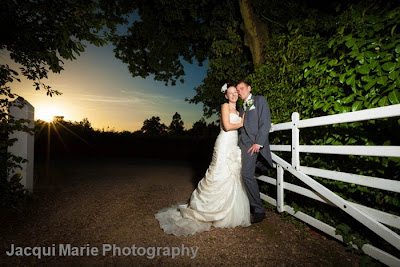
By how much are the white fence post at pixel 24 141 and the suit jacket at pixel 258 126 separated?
4543 millimetres

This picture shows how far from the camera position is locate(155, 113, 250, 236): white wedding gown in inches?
137

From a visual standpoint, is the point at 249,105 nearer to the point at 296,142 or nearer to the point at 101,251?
the point at 296,142

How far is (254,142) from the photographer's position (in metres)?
3.60

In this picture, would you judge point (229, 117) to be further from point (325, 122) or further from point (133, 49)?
point (133, 49)

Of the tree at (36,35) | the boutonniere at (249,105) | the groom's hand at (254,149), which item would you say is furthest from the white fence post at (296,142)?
the tree at (36,35)

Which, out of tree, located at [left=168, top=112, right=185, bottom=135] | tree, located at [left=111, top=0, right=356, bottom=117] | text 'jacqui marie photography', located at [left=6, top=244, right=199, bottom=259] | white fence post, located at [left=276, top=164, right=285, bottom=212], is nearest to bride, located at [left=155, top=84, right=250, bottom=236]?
text 'jacqui marie photography', located at [left=6, top=244, right=199, bottom=259]

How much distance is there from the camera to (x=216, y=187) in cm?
365

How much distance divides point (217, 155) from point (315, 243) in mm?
2000

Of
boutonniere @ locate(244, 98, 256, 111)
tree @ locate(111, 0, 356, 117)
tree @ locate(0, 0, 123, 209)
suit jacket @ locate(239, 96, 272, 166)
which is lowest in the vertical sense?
suit jacket @ locate(239, 96, 272, 166)

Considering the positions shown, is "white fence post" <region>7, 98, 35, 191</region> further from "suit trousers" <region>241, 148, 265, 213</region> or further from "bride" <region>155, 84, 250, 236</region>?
"suit trousers" <region>241, 148, 265, 213</region>

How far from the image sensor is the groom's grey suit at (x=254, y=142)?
3.50 meters

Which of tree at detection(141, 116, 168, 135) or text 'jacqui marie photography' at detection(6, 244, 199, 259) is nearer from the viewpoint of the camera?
text 'jacqui marie photography' at detection(6, 244, 199, 259)

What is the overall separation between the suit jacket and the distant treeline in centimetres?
1015

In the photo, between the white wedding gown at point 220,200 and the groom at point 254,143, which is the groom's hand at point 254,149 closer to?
the groom at point 254,143
